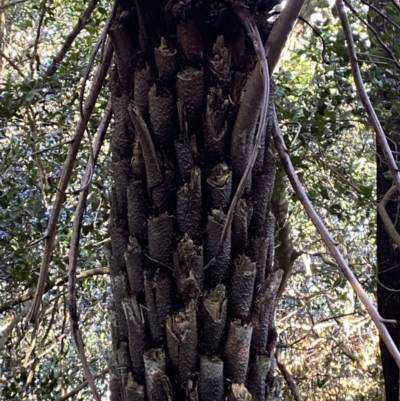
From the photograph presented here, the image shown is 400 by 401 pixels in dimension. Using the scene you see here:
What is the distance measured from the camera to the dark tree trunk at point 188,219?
0.60 metres

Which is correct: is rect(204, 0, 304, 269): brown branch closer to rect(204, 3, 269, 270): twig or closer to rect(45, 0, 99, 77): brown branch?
rect(204, 3, 269, 270): twig

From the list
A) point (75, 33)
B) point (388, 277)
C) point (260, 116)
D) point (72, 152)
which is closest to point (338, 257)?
point (260, 116)

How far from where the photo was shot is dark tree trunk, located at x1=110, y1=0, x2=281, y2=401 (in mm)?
596

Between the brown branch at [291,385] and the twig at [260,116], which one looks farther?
the brown branch at [291,385]

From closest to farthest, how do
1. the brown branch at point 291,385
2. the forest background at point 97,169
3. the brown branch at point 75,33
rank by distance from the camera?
the forest background at point 97,169
the brown branch at point 75,33
the brown branch at point 291,385

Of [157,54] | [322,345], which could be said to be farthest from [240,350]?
[322,345]

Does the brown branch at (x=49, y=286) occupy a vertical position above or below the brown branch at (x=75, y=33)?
below

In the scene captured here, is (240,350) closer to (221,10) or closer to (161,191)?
(161,191)

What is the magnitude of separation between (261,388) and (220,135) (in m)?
0.29

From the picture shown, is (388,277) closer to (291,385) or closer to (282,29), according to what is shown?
(291,385)

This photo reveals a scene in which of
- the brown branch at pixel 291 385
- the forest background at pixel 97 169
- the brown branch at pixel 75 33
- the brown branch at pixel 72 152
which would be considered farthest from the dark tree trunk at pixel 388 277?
the brown branch at pixel 72 152

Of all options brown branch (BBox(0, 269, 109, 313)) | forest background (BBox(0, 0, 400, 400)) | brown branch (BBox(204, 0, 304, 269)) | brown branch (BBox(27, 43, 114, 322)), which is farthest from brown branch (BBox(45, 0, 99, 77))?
brown branch (BBox(204, 0, 304, 269))

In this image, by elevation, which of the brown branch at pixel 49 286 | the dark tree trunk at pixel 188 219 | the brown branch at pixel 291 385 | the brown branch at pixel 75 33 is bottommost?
the brown branch at pixel 291 385

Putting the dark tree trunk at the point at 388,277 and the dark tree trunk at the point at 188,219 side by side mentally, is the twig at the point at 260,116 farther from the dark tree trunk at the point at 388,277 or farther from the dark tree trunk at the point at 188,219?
the dark tree trunk at the point at 388,277
